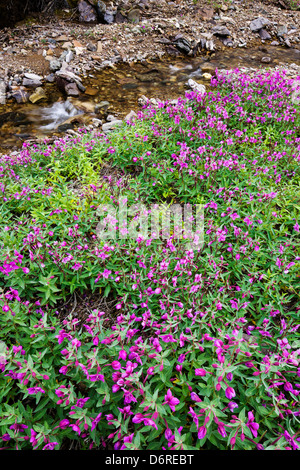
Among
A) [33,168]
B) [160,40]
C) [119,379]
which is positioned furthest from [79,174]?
[160,40]

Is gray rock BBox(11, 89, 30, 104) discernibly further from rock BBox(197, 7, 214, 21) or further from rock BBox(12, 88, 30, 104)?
rock BBox(197, 7, 214, 21)

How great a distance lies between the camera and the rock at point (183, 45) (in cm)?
1384

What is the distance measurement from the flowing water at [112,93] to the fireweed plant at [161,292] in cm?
347

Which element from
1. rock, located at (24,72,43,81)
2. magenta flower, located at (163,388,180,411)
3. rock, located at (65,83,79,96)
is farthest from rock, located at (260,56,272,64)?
magenta flower, located at (163,388,180,411)

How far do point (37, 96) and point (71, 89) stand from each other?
1244 mm

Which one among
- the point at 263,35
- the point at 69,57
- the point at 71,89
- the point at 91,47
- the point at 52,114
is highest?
the point at 263,35

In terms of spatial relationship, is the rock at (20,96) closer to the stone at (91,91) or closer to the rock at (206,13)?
the stone at (91,91)

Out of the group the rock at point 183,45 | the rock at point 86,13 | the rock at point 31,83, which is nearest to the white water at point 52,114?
the rock at point 31,83

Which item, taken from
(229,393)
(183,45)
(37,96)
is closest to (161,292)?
(229,393)

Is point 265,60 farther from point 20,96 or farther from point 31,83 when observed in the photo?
point 20,96

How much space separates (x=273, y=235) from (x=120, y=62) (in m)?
11.9

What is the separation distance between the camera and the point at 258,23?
16422 millimetres

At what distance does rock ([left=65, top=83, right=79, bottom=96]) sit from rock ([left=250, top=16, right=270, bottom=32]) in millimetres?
11566

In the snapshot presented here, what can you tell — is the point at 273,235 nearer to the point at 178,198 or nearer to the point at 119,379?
the point at 178,198
